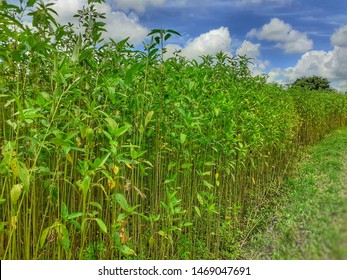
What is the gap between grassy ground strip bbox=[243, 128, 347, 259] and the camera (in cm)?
105

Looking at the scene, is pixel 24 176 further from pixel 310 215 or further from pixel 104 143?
pixel 310 215

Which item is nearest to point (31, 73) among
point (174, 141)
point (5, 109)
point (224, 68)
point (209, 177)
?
point (5, 109)

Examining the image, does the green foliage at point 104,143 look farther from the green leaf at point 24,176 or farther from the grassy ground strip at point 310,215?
the grassy ground strip at point 310,215

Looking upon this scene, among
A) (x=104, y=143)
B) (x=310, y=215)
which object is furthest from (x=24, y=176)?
(x=310, y=215)

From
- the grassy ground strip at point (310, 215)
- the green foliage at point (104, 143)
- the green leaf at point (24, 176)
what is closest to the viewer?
the grassy ground strip at point (310, 215)

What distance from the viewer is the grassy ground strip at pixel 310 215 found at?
105 cm

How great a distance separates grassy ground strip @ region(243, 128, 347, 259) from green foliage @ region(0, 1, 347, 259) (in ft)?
1.17

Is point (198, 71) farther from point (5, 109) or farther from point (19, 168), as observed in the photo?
point (19, 168)

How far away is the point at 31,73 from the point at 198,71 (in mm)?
1196

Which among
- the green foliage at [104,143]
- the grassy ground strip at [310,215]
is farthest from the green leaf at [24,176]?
the grassy ground strip at [310,215]

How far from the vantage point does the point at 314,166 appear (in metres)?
6.59

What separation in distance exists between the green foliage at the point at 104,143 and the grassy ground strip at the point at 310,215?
0.36 metres

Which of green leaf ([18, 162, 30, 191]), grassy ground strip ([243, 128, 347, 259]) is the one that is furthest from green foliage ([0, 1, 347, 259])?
grassy ground strip ([243, 128, 347, 259])
